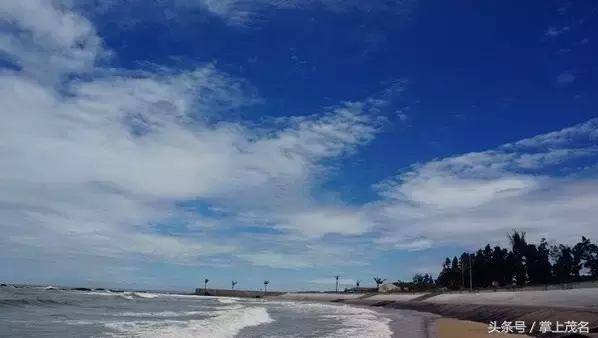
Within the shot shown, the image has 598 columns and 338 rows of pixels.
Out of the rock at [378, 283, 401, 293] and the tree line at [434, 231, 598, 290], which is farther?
the rock at [378, 283, 401, 293]

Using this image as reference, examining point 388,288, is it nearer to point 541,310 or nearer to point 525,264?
point 525,264

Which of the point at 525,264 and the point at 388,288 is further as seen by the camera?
the point at 388,288

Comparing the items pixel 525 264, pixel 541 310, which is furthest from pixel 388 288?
pixel 541 310

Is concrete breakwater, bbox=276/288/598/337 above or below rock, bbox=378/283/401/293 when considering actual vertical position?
above

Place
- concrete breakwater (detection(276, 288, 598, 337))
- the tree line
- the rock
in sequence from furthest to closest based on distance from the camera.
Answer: the rock
the tree line
concrete breakwater (detection(276, 288, 598, 337))

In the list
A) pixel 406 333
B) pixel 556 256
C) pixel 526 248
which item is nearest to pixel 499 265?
pixel 526 248

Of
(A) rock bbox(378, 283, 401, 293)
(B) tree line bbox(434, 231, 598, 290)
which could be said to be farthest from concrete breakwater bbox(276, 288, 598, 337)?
(A) rock bbox(378, 283, 401, 293)

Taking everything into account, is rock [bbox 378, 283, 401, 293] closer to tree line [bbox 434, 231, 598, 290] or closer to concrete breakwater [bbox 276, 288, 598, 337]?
tree line [bbox 434, 231, 598, 290]

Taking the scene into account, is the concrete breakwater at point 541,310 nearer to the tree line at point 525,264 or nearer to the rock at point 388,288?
the tree line at point 525,264

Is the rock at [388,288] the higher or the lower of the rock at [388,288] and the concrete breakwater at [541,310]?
the lower

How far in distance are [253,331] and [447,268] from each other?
347 ft

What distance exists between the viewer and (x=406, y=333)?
28828mm

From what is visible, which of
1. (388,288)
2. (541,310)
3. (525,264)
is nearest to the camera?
(541,310)

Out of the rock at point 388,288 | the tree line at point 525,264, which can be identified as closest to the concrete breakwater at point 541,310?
the tree line at point 525,264
